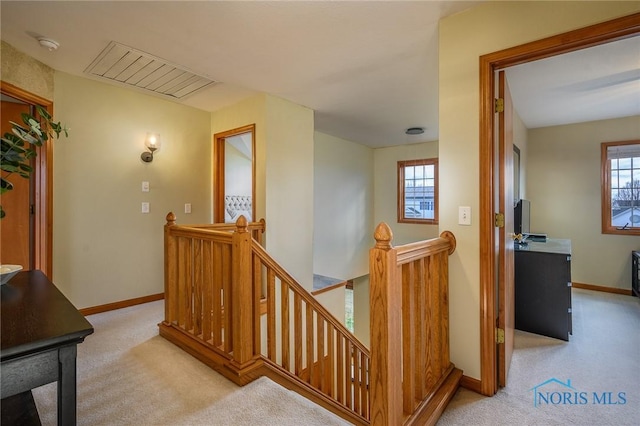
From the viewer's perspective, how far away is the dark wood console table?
2.79 feet

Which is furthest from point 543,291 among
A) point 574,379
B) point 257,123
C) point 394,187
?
point 394,187

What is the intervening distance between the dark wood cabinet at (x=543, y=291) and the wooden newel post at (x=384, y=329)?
7.18ft

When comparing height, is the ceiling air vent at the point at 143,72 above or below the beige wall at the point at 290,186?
above

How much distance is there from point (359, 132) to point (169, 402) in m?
4.45

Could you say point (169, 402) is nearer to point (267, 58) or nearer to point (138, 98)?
point (267, 58)

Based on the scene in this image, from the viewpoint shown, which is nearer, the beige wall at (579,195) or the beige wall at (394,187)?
the beige wall at (579,195)

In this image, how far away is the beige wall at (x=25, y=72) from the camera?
2334mm

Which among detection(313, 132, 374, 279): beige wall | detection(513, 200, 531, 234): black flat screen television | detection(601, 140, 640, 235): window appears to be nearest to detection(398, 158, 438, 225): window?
detection(313, 132, 374, 279): beige wall

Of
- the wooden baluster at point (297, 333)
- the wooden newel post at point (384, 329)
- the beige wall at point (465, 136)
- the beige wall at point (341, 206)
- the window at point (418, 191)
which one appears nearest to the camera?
the wooden newel post at point (384, 329)

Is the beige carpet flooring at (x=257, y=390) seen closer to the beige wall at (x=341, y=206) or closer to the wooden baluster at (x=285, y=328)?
the wooden baluster at (x=285, y=328)

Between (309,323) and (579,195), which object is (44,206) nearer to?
(309,323)

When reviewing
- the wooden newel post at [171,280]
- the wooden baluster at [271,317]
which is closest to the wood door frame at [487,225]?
the wooden baluster at [271,317]

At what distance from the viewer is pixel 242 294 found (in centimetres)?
194

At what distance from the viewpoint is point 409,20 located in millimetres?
2008
